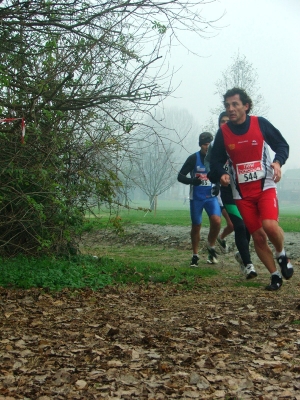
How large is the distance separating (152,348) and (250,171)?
3.22 m

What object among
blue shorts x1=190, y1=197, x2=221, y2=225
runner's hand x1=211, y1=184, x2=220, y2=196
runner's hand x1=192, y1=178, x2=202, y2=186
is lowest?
blue shorts x1=190, y1=197, x2=221, y2=225

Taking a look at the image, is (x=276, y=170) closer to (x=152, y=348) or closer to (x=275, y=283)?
(x=275, y=283)

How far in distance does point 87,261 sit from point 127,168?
1674 mm

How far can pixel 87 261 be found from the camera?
34.7 ft

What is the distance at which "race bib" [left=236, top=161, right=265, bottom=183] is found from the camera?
765cm

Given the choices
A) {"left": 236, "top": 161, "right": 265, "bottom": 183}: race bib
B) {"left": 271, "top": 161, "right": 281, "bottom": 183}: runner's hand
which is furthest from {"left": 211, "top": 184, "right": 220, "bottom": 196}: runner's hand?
{"left": 271, "top": 161, "right": 281, "bottom": 183}: runner's hand

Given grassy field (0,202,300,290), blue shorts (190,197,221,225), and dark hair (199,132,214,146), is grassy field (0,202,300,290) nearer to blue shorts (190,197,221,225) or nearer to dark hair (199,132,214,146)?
blue shorts (190,197,221,225)

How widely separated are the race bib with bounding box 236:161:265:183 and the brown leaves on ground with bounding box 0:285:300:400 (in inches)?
53.7

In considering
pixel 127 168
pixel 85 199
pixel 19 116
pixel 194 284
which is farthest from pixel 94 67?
pixel 194 284

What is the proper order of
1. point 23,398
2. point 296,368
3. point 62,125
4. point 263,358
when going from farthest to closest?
point 62,125 < point 263,358 < point 296,368 < point 23,398

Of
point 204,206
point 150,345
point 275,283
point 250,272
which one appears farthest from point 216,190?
point 150,345

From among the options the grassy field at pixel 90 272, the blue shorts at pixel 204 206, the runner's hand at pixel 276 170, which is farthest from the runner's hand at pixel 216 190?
the runner's hand at pixel 276 170

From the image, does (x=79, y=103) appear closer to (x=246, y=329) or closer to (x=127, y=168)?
Answer: (x=127, y=168)

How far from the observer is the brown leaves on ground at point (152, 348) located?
4141 millimetres
